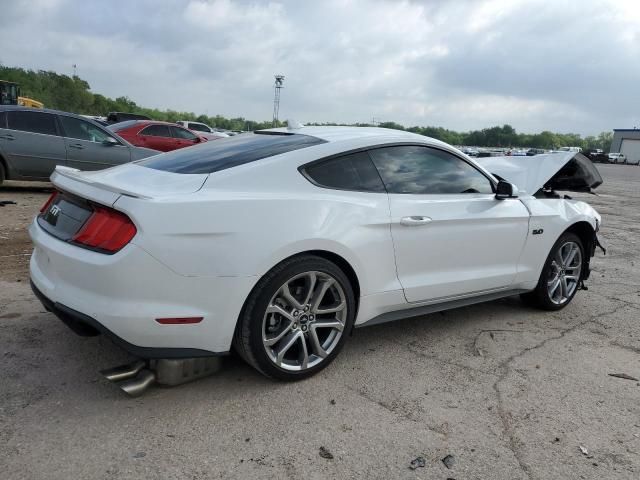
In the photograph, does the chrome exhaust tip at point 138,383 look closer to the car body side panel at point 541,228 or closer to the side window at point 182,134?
the car body side panel at point 541,228

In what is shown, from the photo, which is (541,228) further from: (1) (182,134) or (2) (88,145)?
(1) (182,134)

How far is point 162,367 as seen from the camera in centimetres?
289

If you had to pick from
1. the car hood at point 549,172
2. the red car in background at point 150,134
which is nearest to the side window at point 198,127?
the red car in background at point 150,134

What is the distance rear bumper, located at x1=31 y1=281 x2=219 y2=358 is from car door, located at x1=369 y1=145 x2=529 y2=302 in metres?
1.45

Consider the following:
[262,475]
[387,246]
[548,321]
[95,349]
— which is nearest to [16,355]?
[95,349]

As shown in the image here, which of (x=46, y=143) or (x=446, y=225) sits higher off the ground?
(x=46, y=143)

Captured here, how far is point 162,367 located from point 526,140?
133 m

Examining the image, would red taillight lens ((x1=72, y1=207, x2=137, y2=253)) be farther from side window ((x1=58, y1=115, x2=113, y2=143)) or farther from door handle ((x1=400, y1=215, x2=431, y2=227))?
side window ((x1=58, y1=115, x2=113, y2=143))

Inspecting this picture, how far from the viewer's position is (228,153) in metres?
3.44

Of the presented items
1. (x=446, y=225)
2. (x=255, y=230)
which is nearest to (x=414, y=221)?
(x=446, y=225)

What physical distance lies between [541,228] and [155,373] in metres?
3.24

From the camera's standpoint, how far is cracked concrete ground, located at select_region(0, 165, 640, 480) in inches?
96.0

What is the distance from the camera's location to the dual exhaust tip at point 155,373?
2836mm

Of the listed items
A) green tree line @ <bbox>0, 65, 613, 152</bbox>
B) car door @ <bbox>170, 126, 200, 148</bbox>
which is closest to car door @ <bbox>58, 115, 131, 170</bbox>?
car door @ <bbox>170, 126, 200, 148</bbox>
